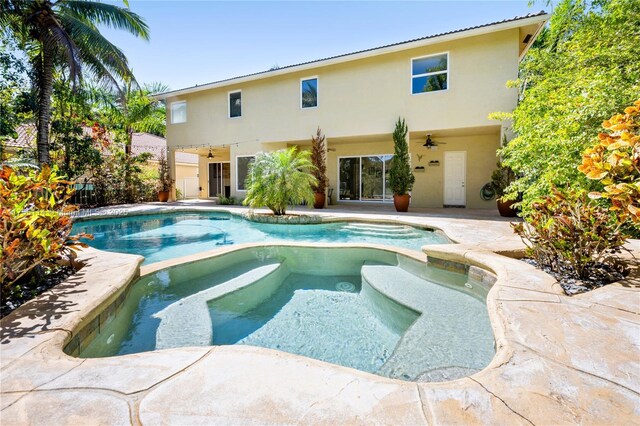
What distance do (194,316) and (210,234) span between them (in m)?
5.55

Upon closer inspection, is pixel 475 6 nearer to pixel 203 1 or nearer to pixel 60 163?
pixel 203 1

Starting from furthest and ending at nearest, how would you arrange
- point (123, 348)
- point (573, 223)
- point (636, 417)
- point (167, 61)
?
1. point (167, 61)
2. point (573, 223)
3. point (123, 348)
4. point (636, 417)

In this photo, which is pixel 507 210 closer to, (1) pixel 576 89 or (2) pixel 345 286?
(1) pixel 576 89

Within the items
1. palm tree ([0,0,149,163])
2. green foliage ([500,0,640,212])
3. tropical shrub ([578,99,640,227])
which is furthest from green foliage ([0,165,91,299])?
palm tree ([0,0,149,163])

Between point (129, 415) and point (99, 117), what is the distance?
18.7 metres

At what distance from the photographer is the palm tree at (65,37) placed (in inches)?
392

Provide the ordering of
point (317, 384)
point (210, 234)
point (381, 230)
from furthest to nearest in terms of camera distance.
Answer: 1. point (210, 234)
2. point (381, 230)
3. point (317, 384)

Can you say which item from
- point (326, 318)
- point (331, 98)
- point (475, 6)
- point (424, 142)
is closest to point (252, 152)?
point (331, 98)

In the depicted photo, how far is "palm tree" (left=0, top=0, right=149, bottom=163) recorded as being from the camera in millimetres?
9945

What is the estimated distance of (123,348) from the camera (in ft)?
9.20

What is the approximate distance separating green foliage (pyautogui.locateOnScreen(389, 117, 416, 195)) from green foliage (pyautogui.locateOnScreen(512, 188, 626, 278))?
23.3 feet

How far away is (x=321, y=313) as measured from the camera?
3.63 meters

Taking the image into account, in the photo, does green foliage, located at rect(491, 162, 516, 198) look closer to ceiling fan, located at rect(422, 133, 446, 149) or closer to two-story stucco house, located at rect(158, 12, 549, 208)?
two-story stucco house, located at rect(158, 12, 549, 208)

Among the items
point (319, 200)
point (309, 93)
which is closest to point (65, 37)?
point (309, 93)
